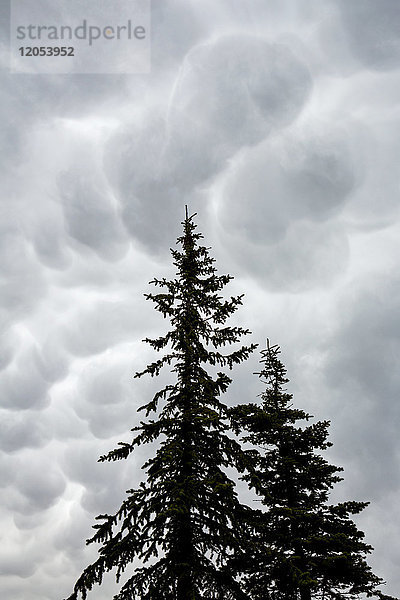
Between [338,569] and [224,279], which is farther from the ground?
[224,279]

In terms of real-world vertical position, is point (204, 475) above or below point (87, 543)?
above

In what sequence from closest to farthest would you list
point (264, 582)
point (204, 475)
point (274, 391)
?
point (204, 475)
point (264, 582)
point (274, 391)

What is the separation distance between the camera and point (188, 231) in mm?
17812

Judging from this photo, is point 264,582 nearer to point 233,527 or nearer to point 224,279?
point 233,527

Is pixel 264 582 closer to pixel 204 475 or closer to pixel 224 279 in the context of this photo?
pixel 204 475

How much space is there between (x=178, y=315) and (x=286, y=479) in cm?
845

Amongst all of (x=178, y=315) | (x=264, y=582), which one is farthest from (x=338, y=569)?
(x=178, y=315)

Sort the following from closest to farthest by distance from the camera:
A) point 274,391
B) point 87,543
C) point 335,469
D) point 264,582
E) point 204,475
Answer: point 87,543
point 204,475
point 264,582
point 335,469
point 274,391

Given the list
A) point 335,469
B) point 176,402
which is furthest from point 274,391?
point 176,402

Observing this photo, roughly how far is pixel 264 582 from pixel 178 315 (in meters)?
10.6

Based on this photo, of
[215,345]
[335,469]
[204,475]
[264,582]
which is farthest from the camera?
[335,469]

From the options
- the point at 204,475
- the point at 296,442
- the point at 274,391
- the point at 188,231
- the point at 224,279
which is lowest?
the point at 204,475

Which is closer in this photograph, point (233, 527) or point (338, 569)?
point (233, 527)

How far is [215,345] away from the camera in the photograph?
1566cm
